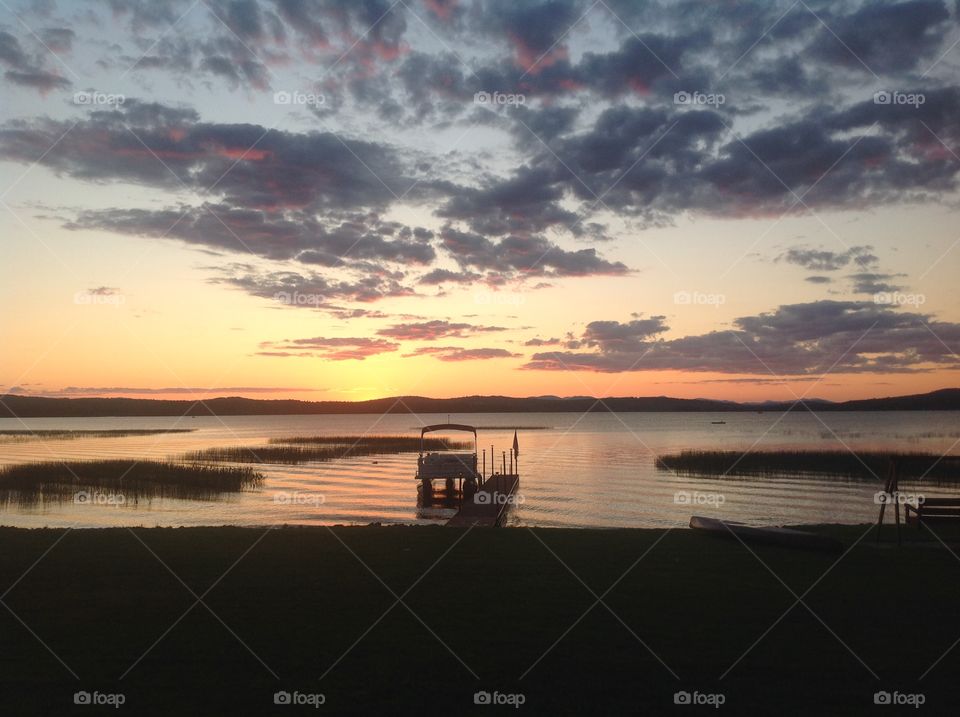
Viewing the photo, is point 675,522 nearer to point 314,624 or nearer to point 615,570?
point 615,570

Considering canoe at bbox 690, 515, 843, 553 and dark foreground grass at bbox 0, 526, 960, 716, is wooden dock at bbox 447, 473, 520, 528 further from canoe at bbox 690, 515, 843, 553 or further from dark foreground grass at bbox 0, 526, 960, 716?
dark foreground grass at bbox 0, 526, 960, 716

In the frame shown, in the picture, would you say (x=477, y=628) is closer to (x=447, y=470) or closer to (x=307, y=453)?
(x=447, y=470)

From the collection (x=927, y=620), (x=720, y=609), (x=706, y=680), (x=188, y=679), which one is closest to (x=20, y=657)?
(x=188, y=679)

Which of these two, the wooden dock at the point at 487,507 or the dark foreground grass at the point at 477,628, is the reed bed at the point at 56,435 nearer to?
the wooden dock at the point at 487,507

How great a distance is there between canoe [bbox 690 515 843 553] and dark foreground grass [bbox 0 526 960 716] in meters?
0.39

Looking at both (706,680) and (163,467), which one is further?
(163,467)

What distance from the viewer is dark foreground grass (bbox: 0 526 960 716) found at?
6.82 m

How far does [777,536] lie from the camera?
14.3 m

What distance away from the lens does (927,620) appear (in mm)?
9047

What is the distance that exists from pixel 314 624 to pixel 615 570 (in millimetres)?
5241

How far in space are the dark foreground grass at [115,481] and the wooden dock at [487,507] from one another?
15844 millimetres

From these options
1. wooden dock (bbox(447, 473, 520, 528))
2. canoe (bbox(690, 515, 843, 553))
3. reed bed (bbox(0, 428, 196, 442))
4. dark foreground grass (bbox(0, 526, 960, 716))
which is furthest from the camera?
reed bed (bbox(0, 428, 196, 442))

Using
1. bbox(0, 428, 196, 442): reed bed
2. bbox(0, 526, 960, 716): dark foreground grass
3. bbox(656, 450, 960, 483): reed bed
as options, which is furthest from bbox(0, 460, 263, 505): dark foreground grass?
bbox(0, 428, 196, 442): reed bed

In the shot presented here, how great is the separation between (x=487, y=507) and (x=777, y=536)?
60.2 feet
